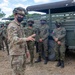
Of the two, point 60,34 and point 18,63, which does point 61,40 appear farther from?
point 18,63

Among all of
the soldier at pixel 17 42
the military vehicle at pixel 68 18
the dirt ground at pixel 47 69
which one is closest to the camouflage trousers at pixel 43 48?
the dirt ground at pixel 47 69

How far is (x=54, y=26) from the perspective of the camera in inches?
306

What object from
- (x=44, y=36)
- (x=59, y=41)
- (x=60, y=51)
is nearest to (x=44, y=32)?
(x=44, y=36)

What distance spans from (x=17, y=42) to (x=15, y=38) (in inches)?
3.2

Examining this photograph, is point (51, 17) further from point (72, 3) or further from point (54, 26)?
point (72, 3)

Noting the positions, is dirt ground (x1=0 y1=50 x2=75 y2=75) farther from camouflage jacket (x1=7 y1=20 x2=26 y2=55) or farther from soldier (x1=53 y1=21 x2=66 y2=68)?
camouflage jacket (x1=7 y1=20 x2=26 y2=55)

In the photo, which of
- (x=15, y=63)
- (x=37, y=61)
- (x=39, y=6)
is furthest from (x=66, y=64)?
(x=15, y=63)

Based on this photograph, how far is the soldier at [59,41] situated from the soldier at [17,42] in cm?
308

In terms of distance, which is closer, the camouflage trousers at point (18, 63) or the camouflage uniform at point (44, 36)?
the camouflage trousers at point (18, 63)

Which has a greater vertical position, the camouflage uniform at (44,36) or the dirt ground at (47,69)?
the camouflage uniform at (44,36)

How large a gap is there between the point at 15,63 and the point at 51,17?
3944 mm

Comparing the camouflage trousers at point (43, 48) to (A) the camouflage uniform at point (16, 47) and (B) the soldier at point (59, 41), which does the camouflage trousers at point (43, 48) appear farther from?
(A) the camouflage uniform at point (16, 47)

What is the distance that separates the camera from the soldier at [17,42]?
3.91m

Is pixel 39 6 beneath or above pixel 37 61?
above
